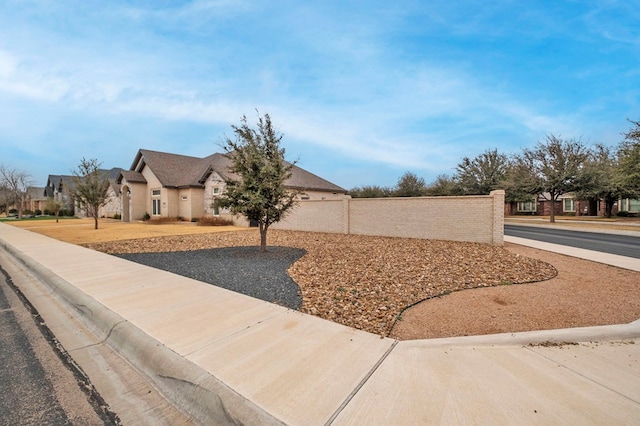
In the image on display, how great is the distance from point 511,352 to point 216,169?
83.2ft

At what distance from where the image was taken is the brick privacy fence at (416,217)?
12391 millimetres

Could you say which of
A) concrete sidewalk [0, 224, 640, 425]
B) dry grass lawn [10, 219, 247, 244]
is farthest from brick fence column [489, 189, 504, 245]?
dry grass lawn [10, 219, 247, 244]

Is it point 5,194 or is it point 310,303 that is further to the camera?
point 5,194

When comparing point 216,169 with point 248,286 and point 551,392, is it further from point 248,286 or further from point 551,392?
point 551,392

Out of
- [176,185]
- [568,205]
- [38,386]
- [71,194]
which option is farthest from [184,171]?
[568,205]

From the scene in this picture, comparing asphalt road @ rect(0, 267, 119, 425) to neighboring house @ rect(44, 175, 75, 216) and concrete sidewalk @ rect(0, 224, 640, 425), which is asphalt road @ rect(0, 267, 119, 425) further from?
neighboring house @ rect(44, 175, 75, 216)

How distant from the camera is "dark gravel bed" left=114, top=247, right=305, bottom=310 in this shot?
5.92 meters

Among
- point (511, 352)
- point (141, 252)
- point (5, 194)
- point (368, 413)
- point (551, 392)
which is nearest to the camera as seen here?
point (368, 413)

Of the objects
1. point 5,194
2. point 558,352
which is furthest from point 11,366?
point 5,194

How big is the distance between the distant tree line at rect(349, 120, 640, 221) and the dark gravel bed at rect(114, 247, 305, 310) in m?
25.9

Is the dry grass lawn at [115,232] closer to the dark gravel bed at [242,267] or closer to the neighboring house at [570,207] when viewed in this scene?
the dark gravel bed at [242,267]

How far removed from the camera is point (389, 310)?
483cm

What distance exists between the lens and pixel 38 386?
3.04 m

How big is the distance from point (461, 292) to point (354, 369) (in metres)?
3.82
